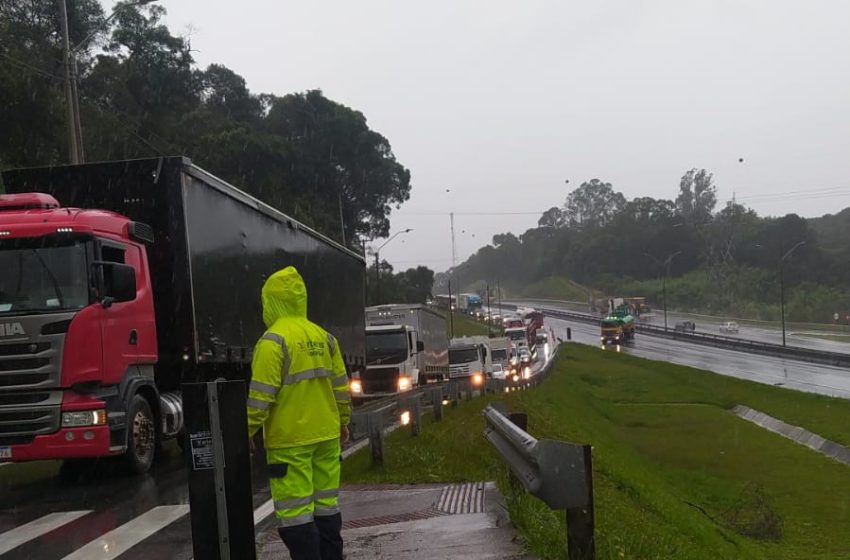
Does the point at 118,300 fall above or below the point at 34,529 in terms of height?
above

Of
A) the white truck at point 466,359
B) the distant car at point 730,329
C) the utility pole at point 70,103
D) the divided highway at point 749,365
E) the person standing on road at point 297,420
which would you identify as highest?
the utility pole at point 70,103

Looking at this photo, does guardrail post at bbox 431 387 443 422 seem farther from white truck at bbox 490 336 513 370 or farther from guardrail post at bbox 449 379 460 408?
white truck at bbox 490 336 513 370

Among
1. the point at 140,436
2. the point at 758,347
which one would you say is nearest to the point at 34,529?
the point at 140,436

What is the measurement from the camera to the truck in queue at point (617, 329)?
78.6 metres

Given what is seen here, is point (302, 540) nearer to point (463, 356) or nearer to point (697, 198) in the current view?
point (463, 356)

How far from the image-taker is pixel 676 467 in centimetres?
2575

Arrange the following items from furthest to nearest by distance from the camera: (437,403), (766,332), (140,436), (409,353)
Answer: (766,332)
(409,353)
(437,403)
(140,436)

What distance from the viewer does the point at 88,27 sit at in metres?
43.0

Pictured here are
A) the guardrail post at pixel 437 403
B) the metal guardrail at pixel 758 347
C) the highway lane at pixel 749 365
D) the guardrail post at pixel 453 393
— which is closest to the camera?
the guardrail post at pixel 437 403

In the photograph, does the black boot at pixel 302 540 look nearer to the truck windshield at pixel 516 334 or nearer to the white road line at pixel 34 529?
the white road line at pixel 34 529

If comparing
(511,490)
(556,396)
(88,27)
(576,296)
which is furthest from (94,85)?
(576,296)

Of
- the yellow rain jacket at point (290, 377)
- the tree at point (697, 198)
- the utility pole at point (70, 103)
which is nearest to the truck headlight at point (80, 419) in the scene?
the yellow rain jacket at point (290, 377)

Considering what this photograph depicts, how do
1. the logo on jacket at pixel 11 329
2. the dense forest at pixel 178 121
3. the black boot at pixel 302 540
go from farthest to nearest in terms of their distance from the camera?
the dense forest at pixel 178 121 → the logo on jacket at pixel 11 329 → the black boot at pixel 302 540

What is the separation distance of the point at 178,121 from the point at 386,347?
98.8 ft
